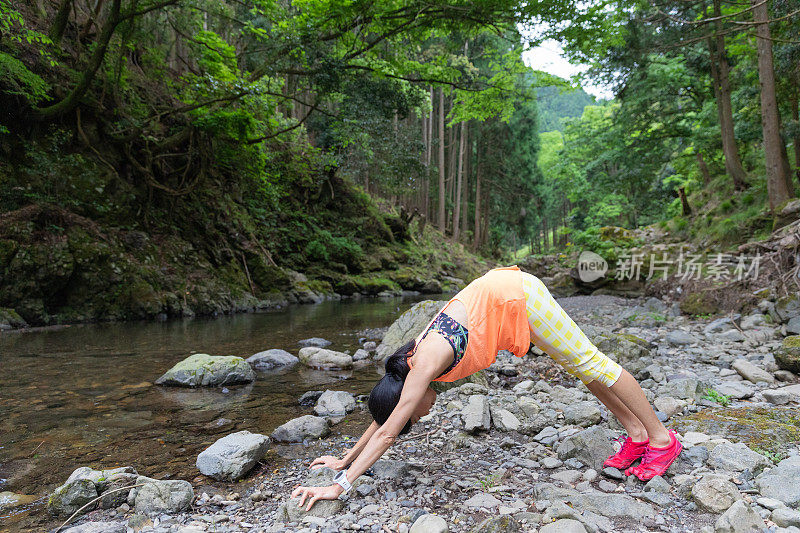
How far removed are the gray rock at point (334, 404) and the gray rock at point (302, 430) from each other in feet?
1.49

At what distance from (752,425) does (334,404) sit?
3081 mm

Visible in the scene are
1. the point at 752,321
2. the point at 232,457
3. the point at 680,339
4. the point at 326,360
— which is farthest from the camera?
the point at 752,321

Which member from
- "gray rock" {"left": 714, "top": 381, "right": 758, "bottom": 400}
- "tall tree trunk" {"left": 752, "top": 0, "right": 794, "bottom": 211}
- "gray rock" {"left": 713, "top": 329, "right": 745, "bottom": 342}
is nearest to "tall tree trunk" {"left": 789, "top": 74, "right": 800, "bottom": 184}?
"tall tree trunk" {"left": 752, "top": 0, "right": 794, "bottom": 211}

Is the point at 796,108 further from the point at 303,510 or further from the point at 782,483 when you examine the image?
the point at 303,510

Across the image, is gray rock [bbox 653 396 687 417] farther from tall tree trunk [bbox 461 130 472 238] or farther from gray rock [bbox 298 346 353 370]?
tall tree trunk [bbox 461 130 472 238]

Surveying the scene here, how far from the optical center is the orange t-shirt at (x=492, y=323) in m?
2.02

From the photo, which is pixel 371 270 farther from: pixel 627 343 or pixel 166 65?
pixel 627 343

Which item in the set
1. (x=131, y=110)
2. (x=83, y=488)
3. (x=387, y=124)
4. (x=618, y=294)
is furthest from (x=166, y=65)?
(x=618, y=294)

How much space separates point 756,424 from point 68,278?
1082cm

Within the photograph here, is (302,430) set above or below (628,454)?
below

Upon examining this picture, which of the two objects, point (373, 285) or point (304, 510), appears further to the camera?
point (373, 285)

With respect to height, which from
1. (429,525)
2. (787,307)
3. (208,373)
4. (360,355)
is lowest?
(360,355)

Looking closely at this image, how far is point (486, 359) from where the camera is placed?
80.0 inches

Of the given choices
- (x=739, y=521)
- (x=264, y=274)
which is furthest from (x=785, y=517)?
(x=264, y=274)
